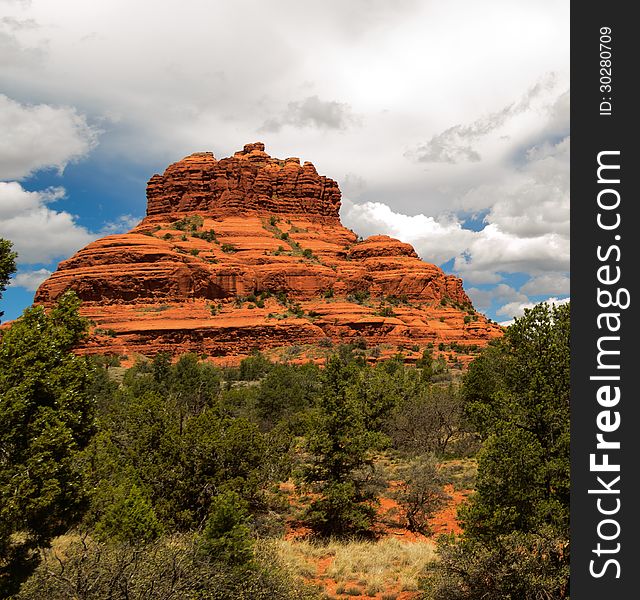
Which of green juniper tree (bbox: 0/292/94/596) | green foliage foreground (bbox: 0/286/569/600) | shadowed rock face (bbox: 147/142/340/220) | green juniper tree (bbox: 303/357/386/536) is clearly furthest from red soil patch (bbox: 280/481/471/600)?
shadowed rock face (bbox: 147/142/340/220)

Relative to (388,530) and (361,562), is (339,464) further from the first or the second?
(388,530)

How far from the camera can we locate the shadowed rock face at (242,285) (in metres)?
80.7

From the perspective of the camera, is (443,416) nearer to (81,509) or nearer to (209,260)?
(81,509)

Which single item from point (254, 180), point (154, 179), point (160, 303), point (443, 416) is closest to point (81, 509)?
point (443, 416)

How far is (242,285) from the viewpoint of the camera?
91.2 meters

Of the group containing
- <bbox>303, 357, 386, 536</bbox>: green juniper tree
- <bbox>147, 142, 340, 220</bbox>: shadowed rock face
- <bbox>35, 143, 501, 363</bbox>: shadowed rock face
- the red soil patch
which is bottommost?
the red soil patch

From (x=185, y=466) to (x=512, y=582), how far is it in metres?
9.78

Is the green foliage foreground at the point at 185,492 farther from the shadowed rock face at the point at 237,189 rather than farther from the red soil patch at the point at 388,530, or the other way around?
the shadowed rock face at the point at 237,189

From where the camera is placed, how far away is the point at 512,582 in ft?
31.3

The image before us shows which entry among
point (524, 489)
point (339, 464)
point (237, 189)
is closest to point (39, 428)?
point (524, 489)

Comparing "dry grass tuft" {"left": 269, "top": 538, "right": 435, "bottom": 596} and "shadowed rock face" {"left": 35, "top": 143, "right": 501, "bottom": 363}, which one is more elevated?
"shadowed rock face" {"left": 35, "top": 143, "right": 501, "bottom": 363}

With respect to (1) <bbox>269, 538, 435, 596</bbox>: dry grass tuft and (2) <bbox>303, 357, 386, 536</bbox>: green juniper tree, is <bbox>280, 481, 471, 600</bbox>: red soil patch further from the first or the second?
(2) <bbox>303, 357, 386, 536</bbox>: green juniper tree

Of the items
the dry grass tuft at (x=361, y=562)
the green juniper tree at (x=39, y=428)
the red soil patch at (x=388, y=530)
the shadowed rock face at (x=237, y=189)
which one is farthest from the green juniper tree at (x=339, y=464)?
the shadowed rock face at (x=237, y=189)

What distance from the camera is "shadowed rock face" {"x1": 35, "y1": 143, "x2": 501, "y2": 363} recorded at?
8069 cm
